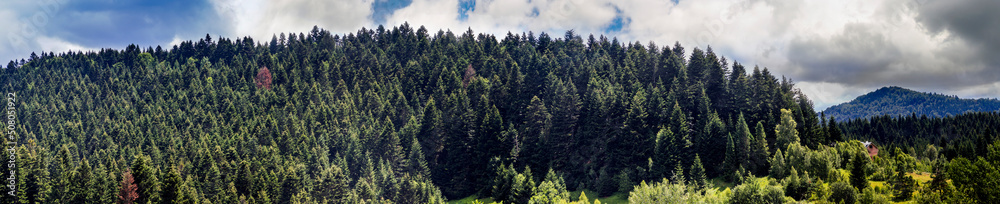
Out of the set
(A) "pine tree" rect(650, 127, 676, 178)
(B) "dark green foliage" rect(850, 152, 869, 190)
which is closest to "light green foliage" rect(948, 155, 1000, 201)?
(B) "dark green foliage" rect(850, 152, 869, 190)

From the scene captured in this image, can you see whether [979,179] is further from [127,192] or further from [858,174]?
[127,192]

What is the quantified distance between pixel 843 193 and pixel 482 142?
231 ft

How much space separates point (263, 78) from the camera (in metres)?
188

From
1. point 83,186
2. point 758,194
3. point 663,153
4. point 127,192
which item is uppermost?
point 83,186

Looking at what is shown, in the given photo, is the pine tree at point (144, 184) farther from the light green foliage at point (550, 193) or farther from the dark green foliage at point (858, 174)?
the dark green foliage at point (858, 174)

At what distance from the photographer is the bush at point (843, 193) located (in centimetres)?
6144

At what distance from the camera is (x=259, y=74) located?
623 ft

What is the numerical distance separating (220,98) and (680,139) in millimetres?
129360

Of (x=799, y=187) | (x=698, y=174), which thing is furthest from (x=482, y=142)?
(x=799, y=187)

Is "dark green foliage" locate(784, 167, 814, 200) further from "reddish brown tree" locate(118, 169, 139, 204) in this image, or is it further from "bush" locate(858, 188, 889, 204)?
"reddish brown tree" locate(118, 169, 139, 204)

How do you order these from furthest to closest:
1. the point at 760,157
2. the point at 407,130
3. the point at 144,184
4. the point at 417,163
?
1. the point at 407,130
2. the point at 417,163
3. the point at 144,184
4. the point at 760,157

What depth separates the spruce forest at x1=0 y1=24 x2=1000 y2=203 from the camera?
8038 cm

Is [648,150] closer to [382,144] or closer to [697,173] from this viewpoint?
[697,173]

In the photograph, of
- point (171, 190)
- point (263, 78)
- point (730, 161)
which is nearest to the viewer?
point (730, 161)
